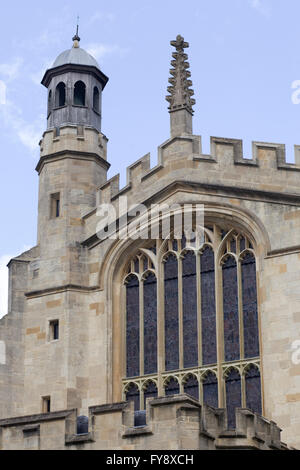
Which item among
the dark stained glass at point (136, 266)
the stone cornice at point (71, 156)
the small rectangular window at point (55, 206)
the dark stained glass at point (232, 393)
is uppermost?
the stone cornice at point (71, 156)

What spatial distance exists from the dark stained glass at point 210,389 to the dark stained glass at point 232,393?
0.89 feet

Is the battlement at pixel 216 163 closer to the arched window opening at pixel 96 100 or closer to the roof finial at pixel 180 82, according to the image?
the roof finial at pixel 180 82

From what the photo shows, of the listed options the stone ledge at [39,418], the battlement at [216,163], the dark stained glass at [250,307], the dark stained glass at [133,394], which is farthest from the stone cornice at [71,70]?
the stone ledge at [39,418]

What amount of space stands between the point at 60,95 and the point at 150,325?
23.7 feet

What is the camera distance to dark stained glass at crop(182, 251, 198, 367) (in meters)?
23.6

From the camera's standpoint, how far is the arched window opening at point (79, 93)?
27.8 meters

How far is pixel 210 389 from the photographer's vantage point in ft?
75.6

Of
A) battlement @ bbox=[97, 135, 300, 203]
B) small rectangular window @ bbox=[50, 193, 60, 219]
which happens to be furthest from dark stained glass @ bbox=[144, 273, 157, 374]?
small rectangular window @ bbox=[50, 193, 60, 219]

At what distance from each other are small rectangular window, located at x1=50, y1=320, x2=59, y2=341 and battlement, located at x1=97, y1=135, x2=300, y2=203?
327cm

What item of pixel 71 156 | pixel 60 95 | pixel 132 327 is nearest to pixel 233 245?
pixel 132 327

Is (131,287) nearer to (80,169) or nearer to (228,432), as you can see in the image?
(80,169)

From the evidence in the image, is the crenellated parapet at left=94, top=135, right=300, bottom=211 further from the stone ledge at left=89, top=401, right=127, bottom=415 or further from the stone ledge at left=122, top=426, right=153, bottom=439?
the stone ledge at left=122, top=426, right=153, bottom=439

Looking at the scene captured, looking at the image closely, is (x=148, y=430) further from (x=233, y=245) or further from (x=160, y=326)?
(x=233, y=245)

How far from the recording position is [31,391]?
80.0 ft
